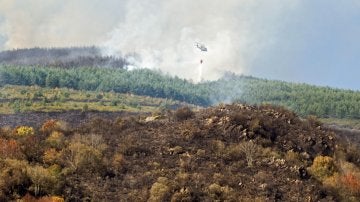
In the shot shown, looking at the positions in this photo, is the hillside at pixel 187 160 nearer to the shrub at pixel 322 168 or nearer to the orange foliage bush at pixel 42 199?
the shrub at pixel 322 168

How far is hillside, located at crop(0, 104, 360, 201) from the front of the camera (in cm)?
6431

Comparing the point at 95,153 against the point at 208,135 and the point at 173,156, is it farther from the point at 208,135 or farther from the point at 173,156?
the point at 208,135

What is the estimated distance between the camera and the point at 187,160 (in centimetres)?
7581

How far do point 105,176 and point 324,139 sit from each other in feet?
115

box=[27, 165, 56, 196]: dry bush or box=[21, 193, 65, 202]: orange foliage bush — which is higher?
box=[27, 165, 56, 196]: dry bush

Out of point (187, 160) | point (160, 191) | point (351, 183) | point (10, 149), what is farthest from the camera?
point (187, 160)

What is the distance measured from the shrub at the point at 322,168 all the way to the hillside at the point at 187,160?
12cm

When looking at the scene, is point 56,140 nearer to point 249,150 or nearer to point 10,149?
point 10,149

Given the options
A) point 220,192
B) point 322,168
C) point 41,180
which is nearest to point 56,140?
point 41,180

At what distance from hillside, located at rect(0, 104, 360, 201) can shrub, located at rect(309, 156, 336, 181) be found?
12 centimetres

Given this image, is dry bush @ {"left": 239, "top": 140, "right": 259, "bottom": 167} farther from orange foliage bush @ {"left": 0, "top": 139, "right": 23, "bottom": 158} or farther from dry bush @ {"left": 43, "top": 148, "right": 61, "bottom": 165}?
orange foliage bush @ {"left": 0, "top": 139, "right": 23, "bottom": 158}

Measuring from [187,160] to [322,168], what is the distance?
16623mm

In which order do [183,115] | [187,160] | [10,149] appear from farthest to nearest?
[183,115] → [187,160] → [10,149]

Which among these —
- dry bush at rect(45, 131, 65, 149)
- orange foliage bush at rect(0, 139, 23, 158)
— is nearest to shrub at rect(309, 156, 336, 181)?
dry bush at rect(45, 131, 65, 149)
